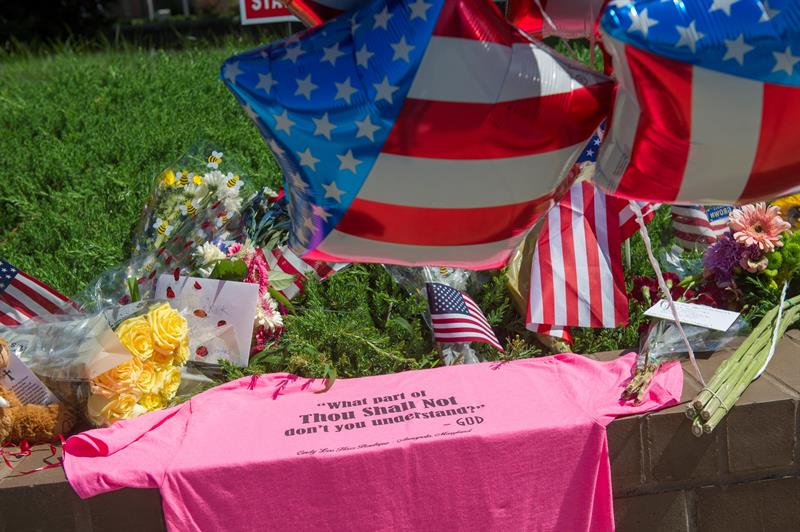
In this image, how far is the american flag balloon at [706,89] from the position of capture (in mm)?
1422

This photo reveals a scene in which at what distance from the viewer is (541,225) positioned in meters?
3.20

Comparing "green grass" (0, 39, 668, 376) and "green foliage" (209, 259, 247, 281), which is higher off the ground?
"green foliage" (209, 259, 247, 281)

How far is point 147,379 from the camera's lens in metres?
2.64

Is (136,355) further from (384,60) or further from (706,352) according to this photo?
(706,352)

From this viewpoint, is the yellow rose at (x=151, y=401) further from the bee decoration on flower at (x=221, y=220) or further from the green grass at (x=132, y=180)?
the bee decoration on flower at (x=221, y=220)

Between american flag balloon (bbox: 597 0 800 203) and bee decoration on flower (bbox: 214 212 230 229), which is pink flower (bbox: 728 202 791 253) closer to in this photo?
american flag balloon (bbox: 597 0 800 203)

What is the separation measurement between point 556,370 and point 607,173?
1.30m

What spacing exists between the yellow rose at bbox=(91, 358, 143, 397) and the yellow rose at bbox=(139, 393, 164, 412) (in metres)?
0.07

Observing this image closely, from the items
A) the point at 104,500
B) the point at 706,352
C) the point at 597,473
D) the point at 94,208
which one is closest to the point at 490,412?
the point at 597,473

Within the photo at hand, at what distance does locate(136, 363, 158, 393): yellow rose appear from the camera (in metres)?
2.61

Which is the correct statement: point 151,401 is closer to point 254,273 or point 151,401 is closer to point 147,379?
point 147,379

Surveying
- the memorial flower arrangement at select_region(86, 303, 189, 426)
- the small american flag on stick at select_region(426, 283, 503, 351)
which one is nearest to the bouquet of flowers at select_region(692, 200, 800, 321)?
the small american flag on stick at select_region(426, 283, 503, 351)

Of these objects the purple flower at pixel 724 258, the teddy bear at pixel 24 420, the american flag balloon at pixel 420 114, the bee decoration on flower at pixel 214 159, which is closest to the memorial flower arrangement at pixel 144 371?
the teddy bear at pixel 24 420

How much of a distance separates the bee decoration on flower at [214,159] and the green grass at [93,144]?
428mm
